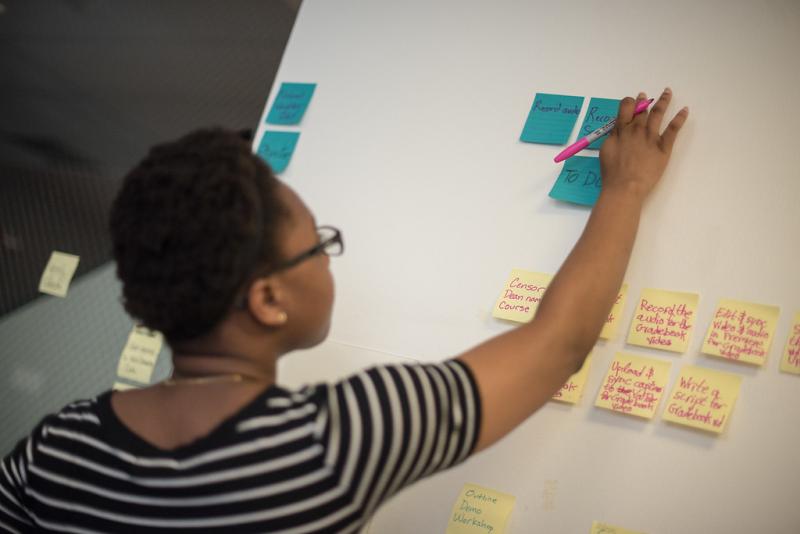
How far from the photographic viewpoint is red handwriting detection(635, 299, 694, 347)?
0.82 meters

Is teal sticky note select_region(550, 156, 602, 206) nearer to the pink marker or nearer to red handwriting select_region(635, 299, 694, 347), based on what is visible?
the pink marker

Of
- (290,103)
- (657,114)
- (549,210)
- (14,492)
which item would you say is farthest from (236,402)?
(290,103)

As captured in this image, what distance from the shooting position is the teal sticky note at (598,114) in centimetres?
93

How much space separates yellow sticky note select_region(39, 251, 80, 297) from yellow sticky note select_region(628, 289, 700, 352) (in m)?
1.24

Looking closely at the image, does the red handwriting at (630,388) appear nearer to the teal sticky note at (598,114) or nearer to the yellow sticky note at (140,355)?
the teal sticky note at (598,114)

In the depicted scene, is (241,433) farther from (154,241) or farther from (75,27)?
(75,27)

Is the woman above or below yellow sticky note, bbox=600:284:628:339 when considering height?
below

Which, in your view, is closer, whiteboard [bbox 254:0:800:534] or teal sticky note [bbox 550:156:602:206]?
whiteboard [bbox 254:0:800:534]

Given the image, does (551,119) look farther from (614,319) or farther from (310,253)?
(310,253)

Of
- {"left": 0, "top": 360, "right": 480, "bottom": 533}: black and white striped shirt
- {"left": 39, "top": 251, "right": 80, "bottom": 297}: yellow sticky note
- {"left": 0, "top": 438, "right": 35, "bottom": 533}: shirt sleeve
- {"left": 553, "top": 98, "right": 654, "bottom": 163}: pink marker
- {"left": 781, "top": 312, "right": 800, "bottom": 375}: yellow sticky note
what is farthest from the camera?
{"left": 39, "top": 251, "right": 80, "bottom": 297}: yellow sticky note

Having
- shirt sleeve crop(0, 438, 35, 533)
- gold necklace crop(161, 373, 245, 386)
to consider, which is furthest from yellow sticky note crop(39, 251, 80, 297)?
gold necklace crop(161, 373, 245, 386)

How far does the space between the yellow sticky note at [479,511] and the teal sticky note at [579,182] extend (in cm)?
41

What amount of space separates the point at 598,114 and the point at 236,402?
2.14ft

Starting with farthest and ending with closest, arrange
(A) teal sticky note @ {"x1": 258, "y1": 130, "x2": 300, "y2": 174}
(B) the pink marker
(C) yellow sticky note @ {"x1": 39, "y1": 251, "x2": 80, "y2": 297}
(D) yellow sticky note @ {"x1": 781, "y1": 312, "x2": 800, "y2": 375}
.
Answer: (C) yellow sticky note @ {"x1": 39, "y1": 251, "x2": 80, "y2": 297}, (A) teal sticky note @ {"x1": 258, "y1": 130, "x2": 300, "y2": 174}, (B) the pink marker, (D) yellow sticky note @ {"x1": 781, "y1": 312, "x2": 800, "y2": 375}
